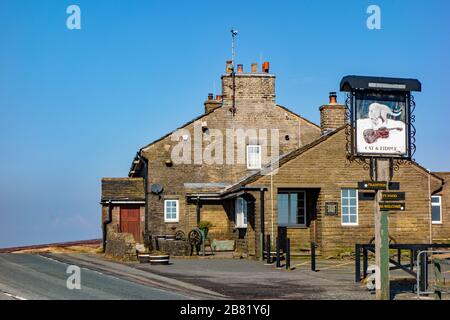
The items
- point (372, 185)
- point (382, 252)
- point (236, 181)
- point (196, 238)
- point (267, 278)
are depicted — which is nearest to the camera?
point (382, 252)

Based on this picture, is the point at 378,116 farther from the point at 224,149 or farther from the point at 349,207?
the point at 224,149

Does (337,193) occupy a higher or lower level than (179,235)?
higher

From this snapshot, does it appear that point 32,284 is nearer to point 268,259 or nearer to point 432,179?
point 268,259

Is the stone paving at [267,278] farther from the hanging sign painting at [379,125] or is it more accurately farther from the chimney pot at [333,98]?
the chimney pot at [333,98]

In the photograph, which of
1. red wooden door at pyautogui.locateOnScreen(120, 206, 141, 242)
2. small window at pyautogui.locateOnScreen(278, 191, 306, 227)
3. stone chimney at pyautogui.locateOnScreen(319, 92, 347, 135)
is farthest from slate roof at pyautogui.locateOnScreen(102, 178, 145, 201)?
stone chimney at pyautogui.locateOnScreen(319, 92, 347, 135)

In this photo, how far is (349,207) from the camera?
3172 cm

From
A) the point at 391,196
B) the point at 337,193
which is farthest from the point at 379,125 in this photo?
the point at 337,193

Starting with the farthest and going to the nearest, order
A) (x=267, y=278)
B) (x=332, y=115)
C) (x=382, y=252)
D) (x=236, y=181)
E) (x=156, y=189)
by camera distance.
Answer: (x=236, y=181) → (x=156, y=189) → (x=332, y=115) → (x=267, y=278) → (x=382, y=252)

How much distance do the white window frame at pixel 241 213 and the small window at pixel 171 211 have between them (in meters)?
3.78

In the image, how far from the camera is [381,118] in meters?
18.2

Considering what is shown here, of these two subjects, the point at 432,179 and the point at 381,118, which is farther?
the point at 432,179
